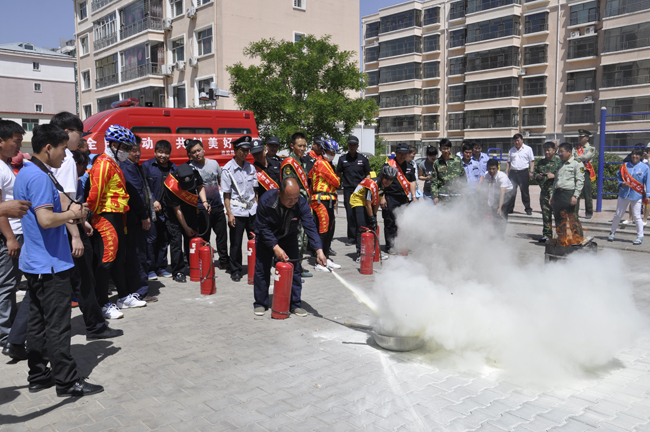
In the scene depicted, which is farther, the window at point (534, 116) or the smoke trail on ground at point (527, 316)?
the window at point (534, 116)

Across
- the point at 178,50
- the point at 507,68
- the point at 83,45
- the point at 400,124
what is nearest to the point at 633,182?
the point at 178,50

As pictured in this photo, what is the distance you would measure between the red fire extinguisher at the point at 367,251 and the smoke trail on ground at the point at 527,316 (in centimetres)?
248

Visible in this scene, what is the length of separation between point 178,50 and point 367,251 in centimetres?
3157

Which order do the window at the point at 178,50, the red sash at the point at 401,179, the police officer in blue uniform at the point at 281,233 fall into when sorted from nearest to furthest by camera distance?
the police officer in blue uniform at the point at 281,233
the red sash at the point at 401,179
the window at the point at 178,50

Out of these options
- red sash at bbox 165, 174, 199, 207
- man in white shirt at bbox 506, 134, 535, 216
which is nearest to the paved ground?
red sash at bbox 165, 174, 199, 207

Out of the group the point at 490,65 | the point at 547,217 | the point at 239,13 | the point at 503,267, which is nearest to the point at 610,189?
the point at 547,217

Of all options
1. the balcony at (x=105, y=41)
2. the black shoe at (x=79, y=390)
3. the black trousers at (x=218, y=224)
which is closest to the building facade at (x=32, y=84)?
the balcony at (x=105, y=41)

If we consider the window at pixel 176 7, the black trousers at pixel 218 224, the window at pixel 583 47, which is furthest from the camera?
the window at pixel 583 47

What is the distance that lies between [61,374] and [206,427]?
1.27m

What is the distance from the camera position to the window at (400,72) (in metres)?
60.2

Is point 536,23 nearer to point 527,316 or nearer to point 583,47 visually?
point 583,47

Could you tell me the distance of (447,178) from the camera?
356 inches

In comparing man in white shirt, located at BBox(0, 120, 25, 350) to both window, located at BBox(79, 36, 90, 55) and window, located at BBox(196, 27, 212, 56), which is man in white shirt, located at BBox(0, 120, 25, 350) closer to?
window, located at BBox(196, 27, 212, 56)

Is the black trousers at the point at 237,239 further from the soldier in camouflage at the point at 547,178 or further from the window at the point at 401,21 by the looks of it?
the window at the point at 401,21
